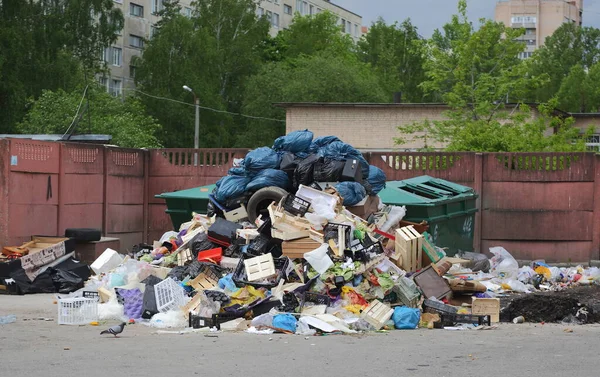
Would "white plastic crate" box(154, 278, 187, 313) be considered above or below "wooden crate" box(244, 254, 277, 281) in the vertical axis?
below

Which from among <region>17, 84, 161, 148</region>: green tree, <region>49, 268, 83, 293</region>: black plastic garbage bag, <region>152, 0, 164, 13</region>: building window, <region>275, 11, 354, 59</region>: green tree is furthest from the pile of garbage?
<region>152, 0, 164, 13</region>: building window

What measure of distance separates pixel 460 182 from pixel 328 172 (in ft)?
16.5

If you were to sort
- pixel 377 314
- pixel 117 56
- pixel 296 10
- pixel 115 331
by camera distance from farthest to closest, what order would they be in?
1. pixel 296 10
2. pixel 117 56
3. pixel 377 314
4. pixel 115 331

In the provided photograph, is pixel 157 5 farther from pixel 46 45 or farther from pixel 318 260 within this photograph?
pixel 318 260

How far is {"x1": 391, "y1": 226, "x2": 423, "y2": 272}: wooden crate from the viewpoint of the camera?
12.2 metres

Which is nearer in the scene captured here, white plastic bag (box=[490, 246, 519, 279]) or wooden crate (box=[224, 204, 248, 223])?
wooden crate (box=[224, 204, 248, 223])

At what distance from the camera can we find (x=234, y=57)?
56625 mm

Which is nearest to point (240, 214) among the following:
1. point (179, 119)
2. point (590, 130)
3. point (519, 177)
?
point (519, 177)

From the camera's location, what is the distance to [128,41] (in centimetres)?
6412

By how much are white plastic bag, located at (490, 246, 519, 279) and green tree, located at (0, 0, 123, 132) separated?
980 inches

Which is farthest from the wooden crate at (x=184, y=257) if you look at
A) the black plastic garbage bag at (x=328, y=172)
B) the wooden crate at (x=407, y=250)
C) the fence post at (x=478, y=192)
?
the fence post at (x=478, y=192)

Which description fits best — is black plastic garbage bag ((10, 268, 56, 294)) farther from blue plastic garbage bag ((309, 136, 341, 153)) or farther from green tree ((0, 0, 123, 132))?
green tree ((0, 0, 123, 132))

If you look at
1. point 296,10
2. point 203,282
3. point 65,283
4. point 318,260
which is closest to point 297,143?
point 203,282

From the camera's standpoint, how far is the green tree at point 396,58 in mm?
65625
